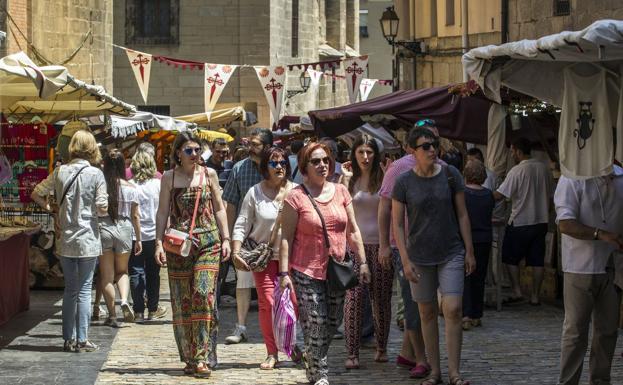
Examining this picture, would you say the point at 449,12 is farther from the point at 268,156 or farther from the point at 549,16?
the point at 268,156

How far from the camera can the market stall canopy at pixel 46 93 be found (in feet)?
36.7

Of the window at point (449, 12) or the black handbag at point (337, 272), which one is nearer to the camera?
the black handbag at point (337, 272)

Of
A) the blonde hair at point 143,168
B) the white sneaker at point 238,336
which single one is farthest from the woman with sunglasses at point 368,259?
the blonde hair at point 143,168

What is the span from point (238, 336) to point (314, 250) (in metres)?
2.49

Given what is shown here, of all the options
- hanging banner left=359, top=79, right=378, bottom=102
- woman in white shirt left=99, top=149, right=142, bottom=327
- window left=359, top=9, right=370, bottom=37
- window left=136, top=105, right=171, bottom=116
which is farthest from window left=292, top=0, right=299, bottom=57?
woman in white shirt left=99, top=149, right=142, bottom=327

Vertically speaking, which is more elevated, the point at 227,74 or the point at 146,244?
the point at 227,74

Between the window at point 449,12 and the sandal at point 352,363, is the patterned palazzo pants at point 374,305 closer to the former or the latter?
the sandal at point 352,363

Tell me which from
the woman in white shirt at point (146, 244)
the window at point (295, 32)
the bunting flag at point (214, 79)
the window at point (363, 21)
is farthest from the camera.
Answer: the window at point (363, 21)

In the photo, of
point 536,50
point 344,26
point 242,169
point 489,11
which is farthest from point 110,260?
point 344,26

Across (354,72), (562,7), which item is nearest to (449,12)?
(354,72)

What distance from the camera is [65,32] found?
24250 mm

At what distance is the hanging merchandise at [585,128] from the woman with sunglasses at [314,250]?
1674mm

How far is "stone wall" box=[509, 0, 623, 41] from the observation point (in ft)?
48.3

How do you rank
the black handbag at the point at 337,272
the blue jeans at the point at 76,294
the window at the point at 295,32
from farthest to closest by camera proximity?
1. the window at the point at 295,32
2. the blue jeans at the point at 76,294
3. the black handbag at the point at 337,272
